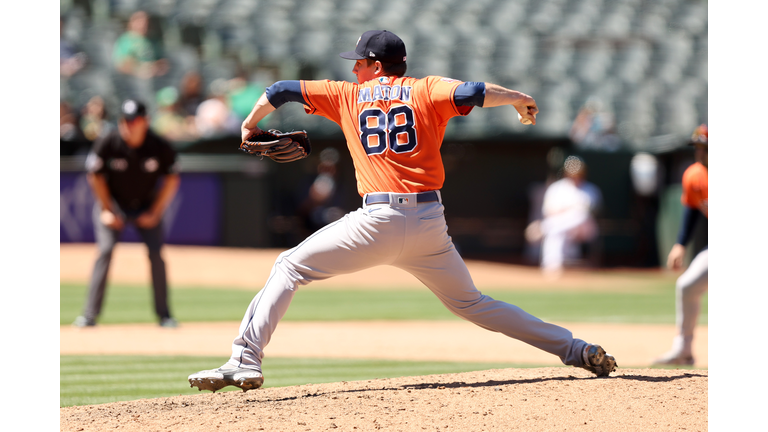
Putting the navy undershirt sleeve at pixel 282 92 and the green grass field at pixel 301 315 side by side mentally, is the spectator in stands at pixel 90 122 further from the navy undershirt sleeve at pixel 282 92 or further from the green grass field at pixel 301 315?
the navy undershirt sleeve at pixel 282 92

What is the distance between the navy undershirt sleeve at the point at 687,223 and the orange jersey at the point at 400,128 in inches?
98.8

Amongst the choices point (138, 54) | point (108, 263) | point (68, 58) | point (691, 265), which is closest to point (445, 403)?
point (691, 265)

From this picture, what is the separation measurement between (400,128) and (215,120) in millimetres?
10588

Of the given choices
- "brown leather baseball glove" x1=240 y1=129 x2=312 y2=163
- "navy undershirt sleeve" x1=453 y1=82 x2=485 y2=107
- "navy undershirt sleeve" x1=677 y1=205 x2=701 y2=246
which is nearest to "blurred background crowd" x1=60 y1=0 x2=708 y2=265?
"navy undershirt sleeve" x1=677 y1=205 x2=701 y2=246

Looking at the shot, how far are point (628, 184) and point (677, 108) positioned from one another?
369cm

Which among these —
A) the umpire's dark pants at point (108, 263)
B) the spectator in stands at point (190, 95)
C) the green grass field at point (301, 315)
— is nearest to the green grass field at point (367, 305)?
the green grass field at point (301, 315)

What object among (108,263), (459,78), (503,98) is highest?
(459,78)

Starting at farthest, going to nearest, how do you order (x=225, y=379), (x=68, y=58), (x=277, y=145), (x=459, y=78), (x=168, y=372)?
1. (x=459, y=78)
2. (x=68, y=58)
3. (x=168, y=372)
4. (x=277, y=145)
5. (x=225, y=379)

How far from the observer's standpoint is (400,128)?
3697 mm

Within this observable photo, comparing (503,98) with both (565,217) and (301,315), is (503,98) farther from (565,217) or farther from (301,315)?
(565,217)

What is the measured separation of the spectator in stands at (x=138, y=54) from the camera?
15.7m

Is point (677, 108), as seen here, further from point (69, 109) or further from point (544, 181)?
point (69, 109)

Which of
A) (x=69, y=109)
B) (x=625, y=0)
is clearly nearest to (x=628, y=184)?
(x=625, y=0)

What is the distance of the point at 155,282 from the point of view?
24.0 feet
